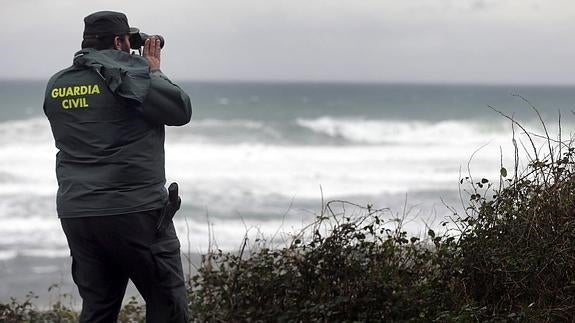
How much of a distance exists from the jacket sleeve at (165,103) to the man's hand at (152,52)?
0.21 m

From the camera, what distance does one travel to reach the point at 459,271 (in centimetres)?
498

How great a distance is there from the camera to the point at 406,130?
4472 cm

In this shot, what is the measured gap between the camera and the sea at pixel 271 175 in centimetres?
1155

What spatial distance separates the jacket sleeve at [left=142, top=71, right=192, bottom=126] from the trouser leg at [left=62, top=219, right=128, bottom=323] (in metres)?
0.56

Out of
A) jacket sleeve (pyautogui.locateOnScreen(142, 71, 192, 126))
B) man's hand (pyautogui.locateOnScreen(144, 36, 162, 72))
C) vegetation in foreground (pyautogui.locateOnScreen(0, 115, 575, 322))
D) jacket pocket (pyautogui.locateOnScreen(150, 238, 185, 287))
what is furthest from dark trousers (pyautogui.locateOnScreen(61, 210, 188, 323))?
vegetation in foreground (pyautogui.locateOnScreen(0, 115, 575, 322))

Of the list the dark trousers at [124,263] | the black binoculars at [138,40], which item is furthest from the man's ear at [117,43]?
the dark trousers at [124,263]

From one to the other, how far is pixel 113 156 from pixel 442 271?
88.0 inches

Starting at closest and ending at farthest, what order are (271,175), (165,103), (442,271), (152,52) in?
(165,103), (152,52), (442,271), (271,175)

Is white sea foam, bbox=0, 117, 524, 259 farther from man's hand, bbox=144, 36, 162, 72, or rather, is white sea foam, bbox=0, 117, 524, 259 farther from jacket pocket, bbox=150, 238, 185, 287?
man's hand, bbox=144, 36, 162, 72

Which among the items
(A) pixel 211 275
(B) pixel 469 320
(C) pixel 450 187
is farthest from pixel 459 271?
(C) pixel 450 187

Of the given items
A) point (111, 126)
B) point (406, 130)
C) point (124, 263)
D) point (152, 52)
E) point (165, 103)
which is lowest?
point (124, 263)

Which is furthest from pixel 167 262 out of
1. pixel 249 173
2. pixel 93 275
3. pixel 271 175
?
pixel 249 173

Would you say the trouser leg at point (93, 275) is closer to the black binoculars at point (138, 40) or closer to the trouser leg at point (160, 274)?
the trouser leg at point (160, 274)

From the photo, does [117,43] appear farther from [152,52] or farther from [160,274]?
[160,274]
